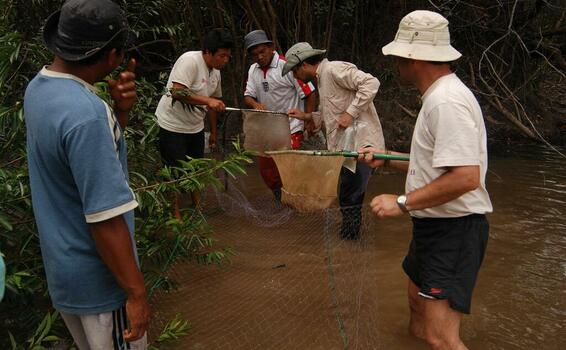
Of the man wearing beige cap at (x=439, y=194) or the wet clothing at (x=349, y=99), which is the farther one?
the wet clothing at (x=349, y=99)

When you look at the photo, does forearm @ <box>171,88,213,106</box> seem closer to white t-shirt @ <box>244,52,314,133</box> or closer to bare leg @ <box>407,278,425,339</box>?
white t-shirt @ <box>244,52,314,133</box>

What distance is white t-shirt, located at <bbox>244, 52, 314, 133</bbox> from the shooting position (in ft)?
15.3

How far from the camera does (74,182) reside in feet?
4.49

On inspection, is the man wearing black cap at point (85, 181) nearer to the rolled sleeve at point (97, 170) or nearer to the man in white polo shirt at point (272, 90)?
the rolled sleeve at point (97, 170)

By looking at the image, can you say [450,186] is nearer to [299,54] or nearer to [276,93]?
[299,54]

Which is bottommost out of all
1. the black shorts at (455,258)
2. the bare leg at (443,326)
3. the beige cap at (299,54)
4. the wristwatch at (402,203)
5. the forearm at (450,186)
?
the bare leg at (443,326)

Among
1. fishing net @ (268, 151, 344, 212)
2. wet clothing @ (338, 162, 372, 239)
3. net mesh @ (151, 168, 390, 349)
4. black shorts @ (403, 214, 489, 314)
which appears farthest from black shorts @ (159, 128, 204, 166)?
black shorts @ (403, 214, 489, 314)

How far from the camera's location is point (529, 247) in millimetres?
4234

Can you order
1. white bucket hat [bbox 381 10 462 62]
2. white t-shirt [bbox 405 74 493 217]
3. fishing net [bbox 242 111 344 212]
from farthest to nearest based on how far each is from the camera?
fishing net [bbox 242 111 344 212]
white bucket hat [bbox 381 10 462 62]
white t-shirt [bbox 405 74 493 217]

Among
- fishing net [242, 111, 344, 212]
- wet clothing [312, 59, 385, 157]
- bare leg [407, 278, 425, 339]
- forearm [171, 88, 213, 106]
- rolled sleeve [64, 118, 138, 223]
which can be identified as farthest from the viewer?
wet clothing [312, 59, 385, 157]

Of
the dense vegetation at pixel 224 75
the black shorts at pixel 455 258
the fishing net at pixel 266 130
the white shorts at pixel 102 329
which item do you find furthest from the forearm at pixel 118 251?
the fishing net at pixel 266 130

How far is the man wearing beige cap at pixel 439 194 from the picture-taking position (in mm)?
1904

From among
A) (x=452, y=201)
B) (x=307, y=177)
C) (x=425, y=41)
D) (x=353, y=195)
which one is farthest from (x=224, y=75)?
(x=452, y=201)

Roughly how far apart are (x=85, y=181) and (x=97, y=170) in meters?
0.04
